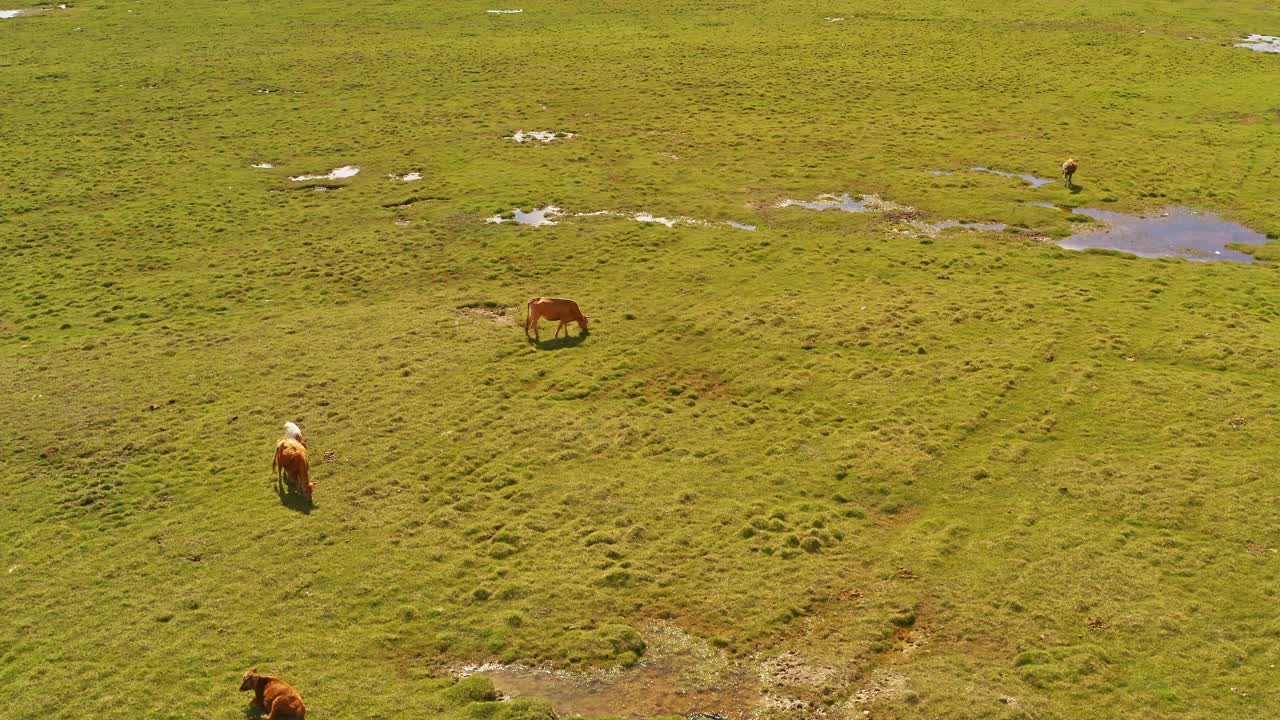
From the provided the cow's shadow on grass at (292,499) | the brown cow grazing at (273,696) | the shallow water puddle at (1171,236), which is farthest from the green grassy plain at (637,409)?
the shallow water puddle at (1171,236)

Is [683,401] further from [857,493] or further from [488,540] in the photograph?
[488,540]

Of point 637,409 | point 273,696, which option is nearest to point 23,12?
point 637,409

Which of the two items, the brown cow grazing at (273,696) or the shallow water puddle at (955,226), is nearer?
the brown cow grazing at (273,696)

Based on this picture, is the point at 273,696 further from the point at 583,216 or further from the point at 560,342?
the point at 583,216

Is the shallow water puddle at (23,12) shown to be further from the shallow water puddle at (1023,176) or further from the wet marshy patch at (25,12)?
the shallow water puddle at (1023,176)

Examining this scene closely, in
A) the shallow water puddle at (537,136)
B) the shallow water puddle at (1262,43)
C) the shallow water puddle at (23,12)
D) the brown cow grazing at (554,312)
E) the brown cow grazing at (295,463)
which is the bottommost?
the brown cow grazing at (295,463)

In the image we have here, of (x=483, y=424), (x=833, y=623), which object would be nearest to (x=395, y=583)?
(x=483, y=424)

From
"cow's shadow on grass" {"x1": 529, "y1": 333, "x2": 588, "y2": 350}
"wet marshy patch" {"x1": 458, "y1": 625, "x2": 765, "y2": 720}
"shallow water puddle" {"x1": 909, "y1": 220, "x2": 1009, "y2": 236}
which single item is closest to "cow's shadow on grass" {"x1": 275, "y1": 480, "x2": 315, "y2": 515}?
"wet marshy patch" {"x1": 458, "y1": 625, "x2": 765, "y2": 720}

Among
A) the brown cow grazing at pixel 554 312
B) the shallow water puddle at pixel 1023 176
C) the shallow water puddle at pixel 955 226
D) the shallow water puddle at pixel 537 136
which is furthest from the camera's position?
the shallow water puddle at pixel 537 136
